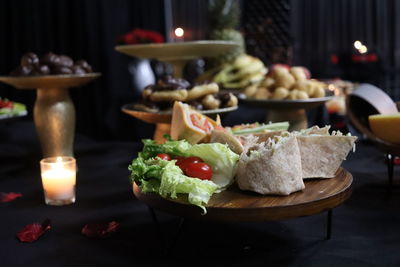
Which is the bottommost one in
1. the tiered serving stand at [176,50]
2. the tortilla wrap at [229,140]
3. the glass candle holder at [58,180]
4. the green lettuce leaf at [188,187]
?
the glass candle holder at [58,180]

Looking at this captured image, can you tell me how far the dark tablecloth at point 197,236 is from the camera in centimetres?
135

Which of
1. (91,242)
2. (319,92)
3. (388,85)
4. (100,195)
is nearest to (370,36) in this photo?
(388,85)

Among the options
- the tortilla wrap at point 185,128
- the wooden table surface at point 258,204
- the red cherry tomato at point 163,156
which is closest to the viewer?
the wooden table surface at point 258,204

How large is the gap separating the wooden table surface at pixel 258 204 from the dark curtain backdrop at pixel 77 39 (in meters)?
3.15

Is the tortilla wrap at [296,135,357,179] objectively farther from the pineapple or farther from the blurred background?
the pineapple

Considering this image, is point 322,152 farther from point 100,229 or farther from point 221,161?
point 100,229

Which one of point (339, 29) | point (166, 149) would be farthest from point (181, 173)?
point (339, 29)

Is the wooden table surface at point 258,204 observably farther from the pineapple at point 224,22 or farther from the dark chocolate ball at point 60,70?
the pineapple at point 224,22

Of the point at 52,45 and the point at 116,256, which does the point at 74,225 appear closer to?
the point at 116,256

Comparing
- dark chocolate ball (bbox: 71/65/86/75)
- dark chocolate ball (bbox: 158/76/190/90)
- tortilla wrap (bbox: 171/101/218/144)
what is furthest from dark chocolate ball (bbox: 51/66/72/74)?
tortilla wrap (bbox: 171/101/218/144)

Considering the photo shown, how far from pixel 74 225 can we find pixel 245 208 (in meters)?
0.72

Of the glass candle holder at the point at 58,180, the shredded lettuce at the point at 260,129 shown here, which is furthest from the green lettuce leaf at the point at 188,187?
the glass candle holder at the point at 58,180

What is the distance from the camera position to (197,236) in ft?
4.94

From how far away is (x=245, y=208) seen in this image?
1177 millimetres
